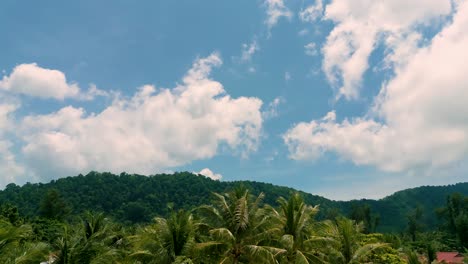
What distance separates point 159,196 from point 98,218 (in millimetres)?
142767

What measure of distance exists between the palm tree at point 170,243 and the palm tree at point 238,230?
87cm

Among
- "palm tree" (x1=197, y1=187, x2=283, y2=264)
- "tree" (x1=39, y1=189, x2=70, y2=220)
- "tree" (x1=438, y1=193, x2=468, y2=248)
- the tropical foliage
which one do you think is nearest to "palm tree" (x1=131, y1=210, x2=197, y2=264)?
the tropical foliage

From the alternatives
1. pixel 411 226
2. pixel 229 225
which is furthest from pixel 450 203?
pixel 229 225

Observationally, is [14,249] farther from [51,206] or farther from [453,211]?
[453,211]

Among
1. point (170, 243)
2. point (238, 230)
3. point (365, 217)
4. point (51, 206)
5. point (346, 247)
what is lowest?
point (170, 243)

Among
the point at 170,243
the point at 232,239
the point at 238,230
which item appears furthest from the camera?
the point at 238,230

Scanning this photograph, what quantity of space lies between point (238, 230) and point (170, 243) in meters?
4.22

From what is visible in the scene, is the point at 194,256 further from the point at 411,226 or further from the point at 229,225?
the point at 411,226

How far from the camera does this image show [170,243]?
26.0 metres

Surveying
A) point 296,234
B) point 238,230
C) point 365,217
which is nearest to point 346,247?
point 296,234

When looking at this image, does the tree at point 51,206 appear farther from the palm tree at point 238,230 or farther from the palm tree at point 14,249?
the palm tree at point 14,249

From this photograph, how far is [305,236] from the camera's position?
30422 millimetres

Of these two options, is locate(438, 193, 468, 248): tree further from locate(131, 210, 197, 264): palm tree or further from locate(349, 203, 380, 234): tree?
locate(131, 210, 197, 264): palm tree

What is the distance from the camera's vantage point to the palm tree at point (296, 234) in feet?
92.1
